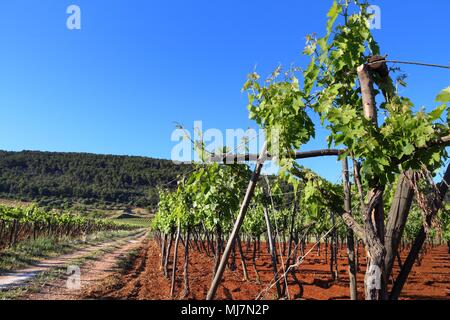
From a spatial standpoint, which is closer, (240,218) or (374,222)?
(374,222)

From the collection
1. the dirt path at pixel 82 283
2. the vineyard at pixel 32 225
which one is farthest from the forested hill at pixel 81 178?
the dirt path at pixel 82 283

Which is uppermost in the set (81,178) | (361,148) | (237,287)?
(81,178)

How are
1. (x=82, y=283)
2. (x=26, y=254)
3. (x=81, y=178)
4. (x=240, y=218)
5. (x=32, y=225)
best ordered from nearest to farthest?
(x=240, y=218), (x=82, y=283), (x=26, y=254), (x=32, y=225), (x=81, y=178)

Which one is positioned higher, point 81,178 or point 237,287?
point 81,178


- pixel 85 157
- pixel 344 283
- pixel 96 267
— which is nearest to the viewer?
pixel 344 283

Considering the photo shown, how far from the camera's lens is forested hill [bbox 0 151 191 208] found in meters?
113

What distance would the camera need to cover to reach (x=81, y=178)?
140 metres

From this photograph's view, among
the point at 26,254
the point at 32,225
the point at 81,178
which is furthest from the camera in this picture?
the point at 81,178

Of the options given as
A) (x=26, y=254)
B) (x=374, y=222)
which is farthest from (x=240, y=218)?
(x=26, y=254)

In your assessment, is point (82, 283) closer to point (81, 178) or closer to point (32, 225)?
point (32, 225)

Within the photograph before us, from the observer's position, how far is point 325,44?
333 centimetres
